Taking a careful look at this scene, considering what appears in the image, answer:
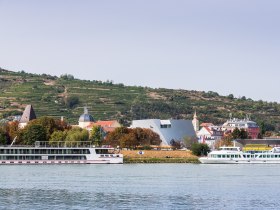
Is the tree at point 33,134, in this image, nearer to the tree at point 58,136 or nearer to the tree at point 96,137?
the tree at point 58,136

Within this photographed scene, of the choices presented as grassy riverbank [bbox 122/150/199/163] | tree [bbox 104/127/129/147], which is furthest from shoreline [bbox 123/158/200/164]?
tree [bbox 104/127/129/147]

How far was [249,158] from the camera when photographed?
104875mm

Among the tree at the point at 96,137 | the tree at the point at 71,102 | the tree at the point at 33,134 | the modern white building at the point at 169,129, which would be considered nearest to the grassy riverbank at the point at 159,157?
the tree at the point at 96,137

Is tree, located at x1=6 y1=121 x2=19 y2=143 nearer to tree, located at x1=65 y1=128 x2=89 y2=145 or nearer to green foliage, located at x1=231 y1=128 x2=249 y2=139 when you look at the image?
tree, located at x1=65 y1=128 x2=89 y2=145

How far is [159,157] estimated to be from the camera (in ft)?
354

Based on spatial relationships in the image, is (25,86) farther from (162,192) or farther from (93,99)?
(162,192)

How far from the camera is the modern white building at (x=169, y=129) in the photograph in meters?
128

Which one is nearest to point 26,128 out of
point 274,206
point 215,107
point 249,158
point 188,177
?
point 249,158

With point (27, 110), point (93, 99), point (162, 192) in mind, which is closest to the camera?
Result: point (162, 192)

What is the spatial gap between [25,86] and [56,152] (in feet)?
315

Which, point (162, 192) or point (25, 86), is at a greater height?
point (25, 86)

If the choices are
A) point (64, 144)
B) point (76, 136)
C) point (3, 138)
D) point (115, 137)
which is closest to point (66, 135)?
point (76, 136)

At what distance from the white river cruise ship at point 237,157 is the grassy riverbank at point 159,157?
363 cm

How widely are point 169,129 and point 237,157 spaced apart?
26.0 meters
